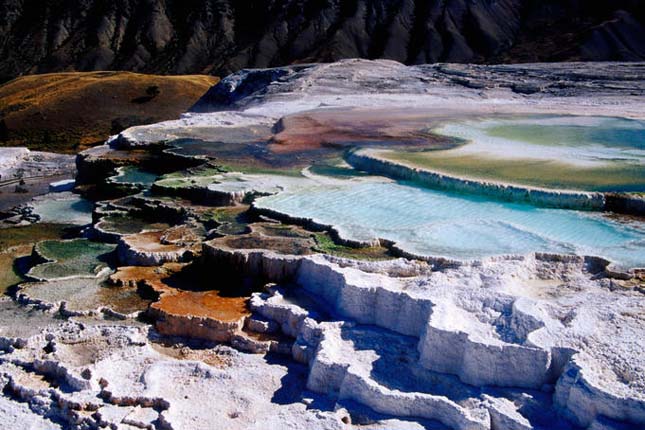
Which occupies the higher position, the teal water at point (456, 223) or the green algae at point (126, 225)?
the teal water at point (456, 223)

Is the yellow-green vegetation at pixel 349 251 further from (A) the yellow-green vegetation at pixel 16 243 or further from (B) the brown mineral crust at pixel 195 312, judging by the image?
(A) the yellow-green vegetation at pixel 16 243

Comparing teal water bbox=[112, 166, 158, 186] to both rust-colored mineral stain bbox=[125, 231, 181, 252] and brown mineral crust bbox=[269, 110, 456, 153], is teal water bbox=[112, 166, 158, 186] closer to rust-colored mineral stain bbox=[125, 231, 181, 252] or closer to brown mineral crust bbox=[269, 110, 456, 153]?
brown mineral crust bbox=[269, 110, 456, 153]

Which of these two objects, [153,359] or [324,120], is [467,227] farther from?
[324,120]

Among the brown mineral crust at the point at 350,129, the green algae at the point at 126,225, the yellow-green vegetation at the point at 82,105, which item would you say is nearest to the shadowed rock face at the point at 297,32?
the yellow-green vegetation at the point at 82,105

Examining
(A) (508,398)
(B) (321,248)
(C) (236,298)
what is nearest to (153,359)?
(C) (236,298)

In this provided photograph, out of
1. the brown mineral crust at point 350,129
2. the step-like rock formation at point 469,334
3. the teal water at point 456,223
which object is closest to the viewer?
the step-like rock formation at point 469,334

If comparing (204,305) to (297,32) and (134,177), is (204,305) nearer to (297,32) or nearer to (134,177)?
(134,177)

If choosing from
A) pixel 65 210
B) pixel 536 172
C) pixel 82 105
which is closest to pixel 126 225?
pixel 65 210
